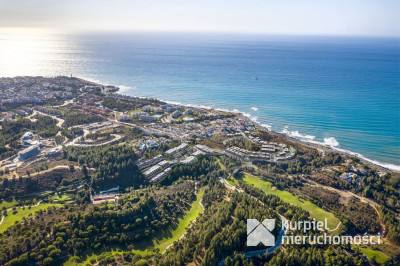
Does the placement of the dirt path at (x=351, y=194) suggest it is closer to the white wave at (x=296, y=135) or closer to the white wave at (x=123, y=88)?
Answer: the white wave at (x=296, y=135)

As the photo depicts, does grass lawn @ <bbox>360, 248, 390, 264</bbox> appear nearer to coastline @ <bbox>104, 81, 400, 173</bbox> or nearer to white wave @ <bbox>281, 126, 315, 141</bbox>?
coastline @ <bbox>104, 81, 400, 173</bbox>

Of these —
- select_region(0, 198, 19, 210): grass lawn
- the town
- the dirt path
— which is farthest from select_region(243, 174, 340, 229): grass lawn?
select_region(0, 198, 19, 210): grass lawn

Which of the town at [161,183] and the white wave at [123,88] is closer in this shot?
the town at [161,183]

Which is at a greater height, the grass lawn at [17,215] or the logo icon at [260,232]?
the logo icon at [260,232]

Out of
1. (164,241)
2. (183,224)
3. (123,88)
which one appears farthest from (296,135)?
(123,88)

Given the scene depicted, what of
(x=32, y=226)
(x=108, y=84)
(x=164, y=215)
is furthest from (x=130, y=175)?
(x=108, y=84)

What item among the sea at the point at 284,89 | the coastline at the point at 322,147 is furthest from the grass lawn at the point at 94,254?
the sea at the point at 284,89

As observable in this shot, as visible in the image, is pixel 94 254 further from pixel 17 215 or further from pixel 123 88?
pixel 123 88
